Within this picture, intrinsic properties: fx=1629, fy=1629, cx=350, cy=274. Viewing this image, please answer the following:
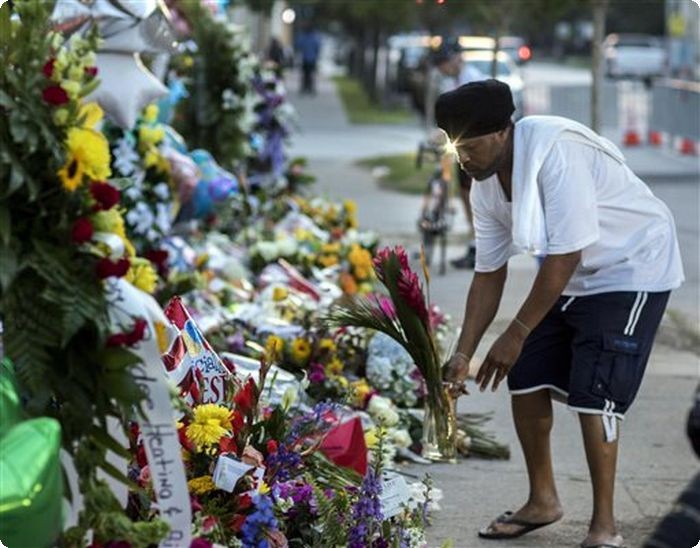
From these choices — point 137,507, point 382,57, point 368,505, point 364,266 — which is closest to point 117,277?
point 137,507

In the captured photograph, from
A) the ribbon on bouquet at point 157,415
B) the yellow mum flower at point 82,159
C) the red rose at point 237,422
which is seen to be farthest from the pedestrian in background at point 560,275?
the yellow mum flower at point 82,159

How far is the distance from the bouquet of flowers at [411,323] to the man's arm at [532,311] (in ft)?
0.57

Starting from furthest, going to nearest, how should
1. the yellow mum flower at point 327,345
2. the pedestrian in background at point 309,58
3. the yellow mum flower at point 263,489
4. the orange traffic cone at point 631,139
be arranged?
1. the pedestrian in background at point 309,58
2. the orange traffic cone at point 631,139
3. the yellow mum flower at point 327,345
4. the yellow mum flower at point 263,489

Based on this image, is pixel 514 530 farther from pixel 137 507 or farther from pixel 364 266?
pixel 364 266

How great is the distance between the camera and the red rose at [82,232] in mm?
3588

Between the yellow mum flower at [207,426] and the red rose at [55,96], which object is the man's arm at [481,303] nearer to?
the yellow mum flower at [207,426]

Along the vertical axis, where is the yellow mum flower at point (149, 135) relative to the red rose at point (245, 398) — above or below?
above

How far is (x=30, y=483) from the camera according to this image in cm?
340

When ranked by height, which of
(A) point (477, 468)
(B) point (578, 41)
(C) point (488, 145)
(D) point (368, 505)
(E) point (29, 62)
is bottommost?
(B) point (578, 41)

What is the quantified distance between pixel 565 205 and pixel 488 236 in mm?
480

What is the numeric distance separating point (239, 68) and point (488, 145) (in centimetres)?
772

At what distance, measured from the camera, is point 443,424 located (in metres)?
5.39

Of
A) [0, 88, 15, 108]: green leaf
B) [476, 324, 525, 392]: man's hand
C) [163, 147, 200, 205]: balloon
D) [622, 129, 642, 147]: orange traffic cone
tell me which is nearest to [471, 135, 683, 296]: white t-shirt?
[476, 324, 525, 392]: man's hand

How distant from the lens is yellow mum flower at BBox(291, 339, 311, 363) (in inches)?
283
